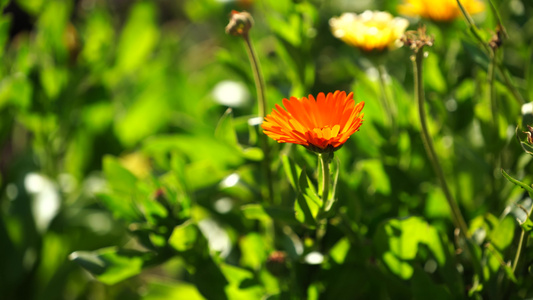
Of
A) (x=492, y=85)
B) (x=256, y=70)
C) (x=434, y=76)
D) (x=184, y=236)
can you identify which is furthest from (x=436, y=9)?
(x=184, y=236)

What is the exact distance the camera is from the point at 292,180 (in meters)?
0.56

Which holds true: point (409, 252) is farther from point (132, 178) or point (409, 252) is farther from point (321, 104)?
point (132, 178)

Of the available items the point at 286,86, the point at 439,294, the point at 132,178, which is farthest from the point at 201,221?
the point at 439,294

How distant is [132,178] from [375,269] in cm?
33

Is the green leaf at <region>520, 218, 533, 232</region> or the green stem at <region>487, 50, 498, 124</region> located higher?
the green stem at <region>487, 50, 498, 124</region>

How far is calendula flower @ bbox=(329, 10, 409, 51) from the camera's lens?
67cm

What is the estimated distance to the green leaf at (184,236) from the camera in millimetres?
631

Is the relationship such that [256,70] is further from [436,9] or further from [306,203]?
[436,9]

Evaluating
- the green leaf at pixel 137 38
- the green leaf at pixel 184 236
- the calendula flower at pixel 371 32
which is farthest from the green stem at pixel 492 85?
the green leaf at pixel 137 38

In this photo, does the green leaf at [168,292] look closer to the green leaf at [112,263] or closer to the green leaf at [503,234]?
the green leaf at [112,263]

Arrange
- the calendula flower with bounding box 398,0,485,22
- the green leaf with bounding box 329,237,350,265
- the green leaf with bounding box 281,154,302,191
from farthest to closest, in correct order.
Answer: the calendula flower with bounding box 398,0,485,22, the green leaf with bounding box 329,237,350,265, the green leaf with bounding box 281,154,302,191

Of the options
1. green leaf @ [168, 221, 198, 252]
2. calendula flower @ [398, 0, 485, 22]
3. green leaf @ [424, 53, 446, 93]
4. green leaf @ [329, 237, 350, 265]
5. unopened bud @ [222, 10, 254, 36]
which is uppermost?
unopened bud @ [222, 10, 254, 36]

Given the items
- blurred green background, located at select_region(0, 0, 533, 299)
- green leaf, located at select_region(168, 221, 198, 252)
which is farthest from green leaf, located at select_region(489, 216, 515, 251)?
green leaf, located at select_region(168, 221, 198, 252)

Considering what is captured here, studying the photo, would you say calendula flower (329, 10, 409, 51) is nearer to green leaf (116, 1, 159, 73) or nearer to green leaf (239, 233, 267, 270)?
green leaf (239, 233, 267, 270)
